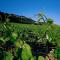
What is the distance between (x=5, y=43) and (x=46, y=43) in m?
0.32

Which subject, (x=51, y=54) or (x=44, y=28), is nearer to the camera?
(x=51, y=54)

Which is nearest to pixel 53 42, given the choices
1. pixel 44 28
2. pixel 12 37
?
pixel 44 28

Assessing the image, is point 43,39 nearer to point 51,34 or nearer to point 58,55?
point 51,34

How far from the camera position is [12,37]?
1.08 metres

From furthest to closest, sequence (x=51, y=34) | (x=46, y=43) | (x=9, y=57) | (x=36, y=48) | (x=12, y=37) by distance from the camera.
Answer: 1. (x=51, y=34)
2. (x=46, y=43)
3. (x=36, y=48)
4. (x=12, y=37)
5. (x=9, y=57)

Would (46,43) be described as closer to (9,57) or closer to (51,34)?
(51,34)

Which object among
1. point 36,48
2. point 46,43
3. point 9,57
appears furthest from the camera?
point 46,43

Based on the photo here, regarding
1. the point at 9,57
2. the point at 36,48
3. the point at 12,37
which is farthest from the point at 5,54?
the point at 36,48

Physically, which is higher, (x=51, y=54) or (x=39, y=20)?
(x=39, y=20)

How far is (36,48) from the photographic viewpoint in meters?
1.20

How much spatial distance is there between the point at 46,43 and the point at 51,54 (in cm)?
16

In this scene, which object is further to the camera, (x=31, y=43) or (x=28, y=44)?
(x=31, y=43)

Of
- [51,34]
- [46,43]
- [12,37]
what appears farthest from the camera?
[51,34]

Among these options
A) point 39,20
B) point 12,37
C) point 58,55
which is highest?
point 39,20
